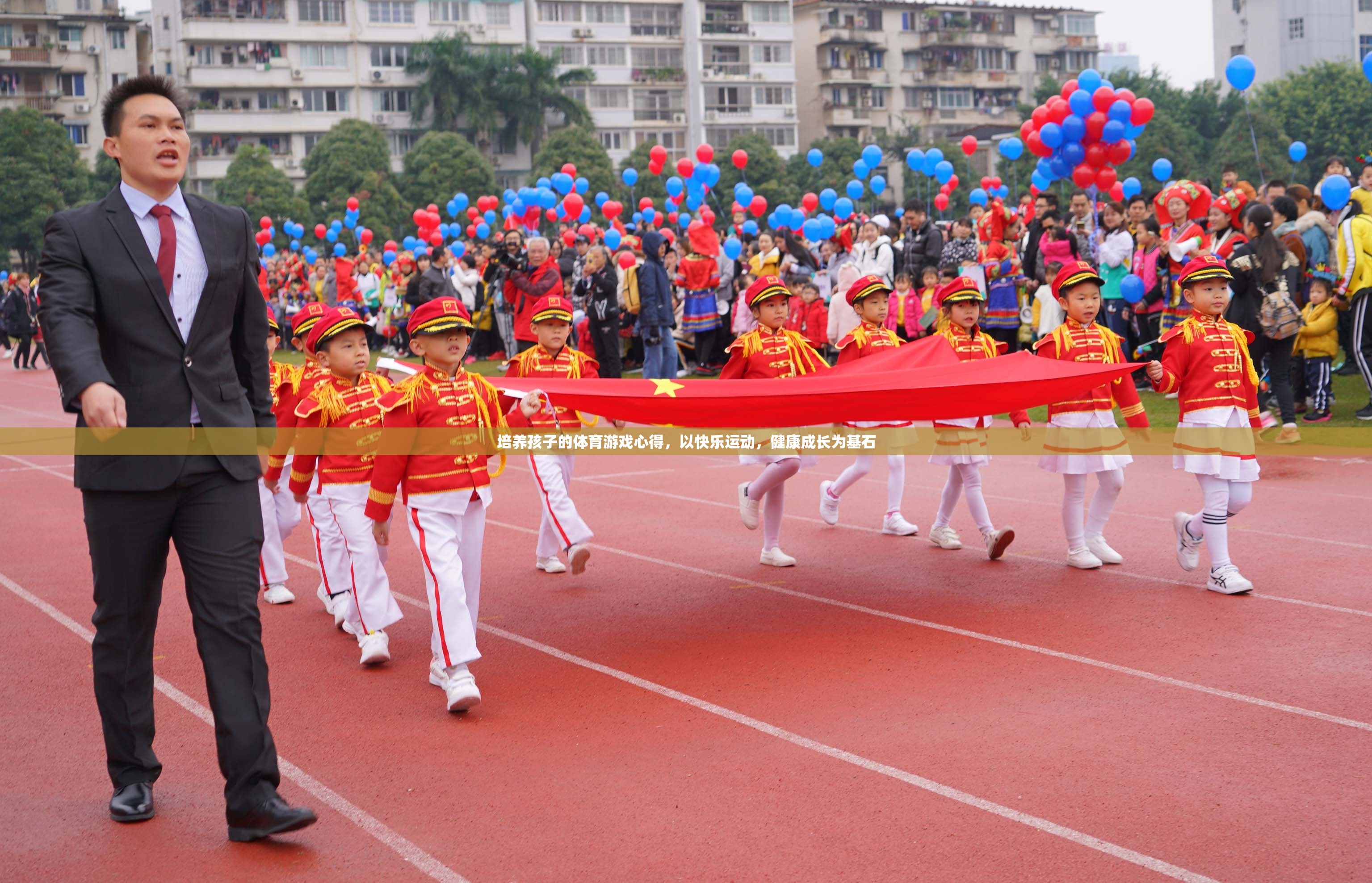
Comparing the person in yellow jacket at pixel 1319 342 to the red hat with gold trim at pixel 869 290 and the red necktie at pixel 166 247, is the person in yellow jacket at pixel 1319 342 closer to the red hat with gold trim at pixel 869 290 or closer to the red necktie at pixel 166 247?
the red hat with gold trim at pixel 869 290

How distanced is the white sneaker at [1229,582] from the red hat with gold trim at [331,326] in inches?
191

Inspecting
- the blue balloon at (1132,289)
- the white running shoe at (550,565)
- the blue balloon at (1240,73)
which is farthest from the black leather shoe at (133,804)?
the blue balloon at (1240,73)

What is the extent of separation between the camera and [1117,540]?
918cm

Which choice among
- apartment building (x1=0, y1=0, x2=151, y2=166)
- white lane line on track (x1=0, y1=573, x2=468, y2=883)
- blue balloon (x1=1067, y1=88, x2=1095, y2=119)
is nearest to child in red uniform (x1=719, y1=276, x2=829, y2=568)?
white lane line on track (x1=0, y1=573, x2=468, y2=883)

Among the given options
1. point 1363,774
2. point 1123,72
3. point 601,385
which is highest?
point 1123,72

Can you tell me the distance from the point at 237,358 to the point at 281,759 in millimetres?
1737

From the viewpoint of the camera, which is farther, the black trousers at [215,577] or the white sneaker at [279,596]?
the white sneaker at [279,596]

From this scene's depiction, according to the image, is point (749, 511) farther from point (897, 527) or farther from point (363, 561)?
point (363, 561)

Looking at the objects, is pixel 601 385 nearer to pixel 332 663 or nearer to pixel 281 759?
pixel 332 663

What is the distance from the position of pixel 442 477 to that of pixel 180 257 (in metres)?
1.87

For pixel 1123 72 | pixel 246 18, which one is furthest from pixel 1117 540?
Result: pixel 246 18

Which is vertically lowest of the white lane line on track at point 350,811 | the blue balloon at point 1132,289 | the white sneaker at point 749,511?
the white lane line on track at point 350,811

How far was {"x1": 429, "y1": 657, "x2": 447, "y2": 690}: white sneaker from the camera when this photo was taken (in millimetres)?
6078

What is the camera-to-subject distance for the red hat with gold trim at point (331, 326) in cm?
709
